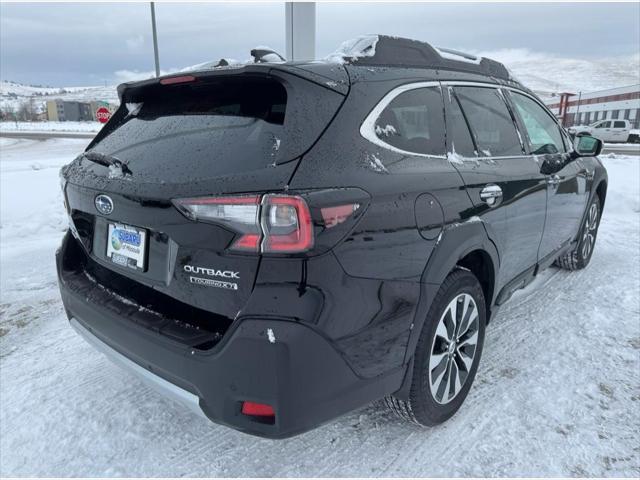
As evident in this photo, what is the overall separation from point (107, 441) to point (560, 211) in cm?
330

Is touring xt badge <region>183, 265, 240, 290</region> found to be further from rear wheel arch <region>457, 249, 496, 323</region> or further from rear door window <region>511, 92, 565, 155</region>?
rear door window <region>511, 92, 565, 155</region>

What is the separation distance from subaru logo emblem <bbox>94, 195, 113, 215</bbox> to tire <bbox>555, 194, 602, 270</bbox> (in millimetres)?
3944

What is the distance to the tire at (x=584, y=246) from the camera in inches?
175

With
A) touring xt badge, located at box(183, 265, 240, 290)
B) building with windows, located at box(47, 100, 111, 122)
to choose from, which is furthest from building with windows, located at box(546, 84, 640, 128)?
building with windows, located at box(47, 100, 111, 122)

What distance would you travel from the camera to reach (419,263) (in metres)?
1.96

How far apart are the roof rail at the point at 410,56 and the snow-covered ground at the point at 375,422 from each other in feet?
5.71

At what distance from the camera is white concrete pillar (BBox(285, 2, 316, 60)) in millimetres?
7590

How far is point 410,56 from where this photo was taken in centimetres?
235

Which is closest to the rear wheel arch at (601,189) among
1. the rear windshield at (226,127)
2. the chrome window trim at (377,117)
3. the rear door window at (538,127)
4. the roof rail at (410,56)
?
the rear door window at (538,127)

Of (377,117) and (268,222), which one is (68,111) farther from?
(268,222)

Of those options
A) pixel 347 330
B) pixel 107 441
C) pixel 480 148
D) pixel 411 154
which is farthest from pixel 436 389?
pixel 107 441

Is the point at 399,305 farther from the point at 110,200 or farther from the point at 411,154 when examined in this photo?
the point at 110,200

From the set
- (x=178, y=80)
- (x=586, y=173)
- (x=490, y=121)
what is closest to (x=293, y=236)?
(x=178, y=80)

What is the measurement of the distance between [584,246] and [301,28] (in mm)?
5441
